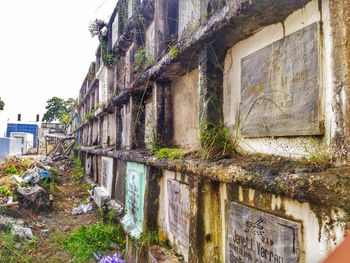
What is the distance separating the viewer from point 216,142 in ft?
8.96

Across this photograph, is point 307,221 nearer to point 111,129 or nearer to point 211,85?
point 211,85

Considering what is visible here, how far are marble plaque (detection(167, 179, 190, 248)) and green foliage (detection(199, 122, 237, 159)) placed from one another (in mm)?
888

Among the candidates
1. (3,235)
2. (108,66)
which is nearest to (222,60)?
(3,235)

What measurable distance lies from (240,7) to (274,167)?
42.9 inches

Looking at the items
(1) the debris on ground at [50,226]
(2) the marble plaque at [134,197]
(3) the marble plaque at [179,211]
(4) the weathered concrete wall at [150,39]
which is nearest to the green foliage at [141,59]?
(4) the weathered concrete wall at [150,39]

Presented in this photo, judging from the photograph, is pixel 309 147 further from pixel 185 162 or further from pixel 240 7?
pixel 185 162

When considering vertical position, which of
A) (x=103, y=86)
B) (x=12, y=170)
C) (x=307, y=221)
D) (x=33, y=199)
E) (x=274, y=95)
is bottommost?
(x=33, y=199)

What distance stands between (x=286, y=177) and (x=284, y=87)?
0.66 metres

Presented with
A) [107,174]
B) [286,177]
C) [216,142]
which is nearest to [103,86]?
[107,174]

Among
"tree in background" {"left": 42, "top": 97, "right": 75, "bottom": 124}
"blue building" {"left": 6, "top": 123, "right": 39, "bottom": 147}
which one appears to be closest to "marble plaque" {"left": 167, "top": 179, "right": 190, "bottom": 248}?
"tree in background" {"left": 42, "top": 97, "right": 75, "bottom": 124}

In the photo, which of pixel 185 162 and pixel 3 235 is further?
pixel 3 235

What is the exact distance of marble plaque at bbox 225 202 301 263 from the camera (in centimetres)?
188

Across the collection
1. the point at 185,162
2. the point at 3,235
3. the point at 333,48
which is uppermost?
the point at 333,48

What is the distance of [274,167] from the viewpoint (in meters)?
1.96
